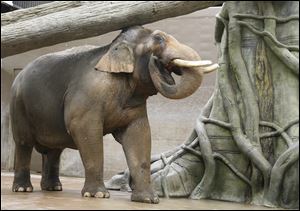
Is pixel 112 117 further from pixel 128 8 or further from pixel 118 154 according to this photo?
pixel 118 154

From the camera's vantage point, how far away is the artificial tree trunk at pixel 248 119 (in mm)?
3857

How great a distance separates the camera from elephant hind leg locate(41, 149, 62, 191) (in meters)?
4.26

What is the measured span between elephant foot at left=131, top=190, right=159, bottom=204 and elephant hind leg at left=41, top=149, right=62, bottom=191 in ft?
3.08

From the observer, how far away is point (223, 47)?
428 centimetres

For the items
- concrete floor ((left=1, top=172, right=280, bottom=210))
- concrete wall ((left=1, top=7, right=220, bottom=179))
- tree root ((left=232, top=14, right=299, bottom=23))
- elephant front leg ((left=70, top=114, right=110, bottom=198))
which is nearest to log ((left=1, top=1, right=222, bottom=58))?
elephant front leg ((left=70, top=114, right=110, bottom=198))

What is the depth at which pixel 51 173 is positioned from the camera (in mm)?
4309

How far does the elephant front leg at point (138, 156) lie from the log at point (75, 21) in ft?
2.52

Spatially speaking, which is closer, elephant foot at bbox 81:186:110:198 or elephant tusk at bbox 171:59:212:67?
elephant tusk at bbox 171:59:212:67

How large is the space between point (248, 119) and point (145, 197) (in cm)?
102

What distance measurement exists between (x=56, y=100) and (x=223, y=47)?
55.9 inches

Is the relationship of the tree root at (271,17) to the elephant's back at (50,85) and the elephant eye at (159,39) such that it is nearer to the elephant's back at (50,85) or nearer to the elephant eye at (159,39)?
the elephant eye at (159,39)

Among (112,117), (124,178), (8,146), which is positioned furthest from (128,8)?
(8,146)

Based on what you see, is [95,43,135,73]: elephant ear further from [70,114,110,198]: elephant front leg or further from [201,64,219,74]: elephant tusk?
[201,64,219,74]: elephant tusk

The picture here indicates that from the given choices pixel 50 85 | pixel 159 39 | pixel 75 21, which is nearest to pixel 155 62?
pixel 159 39
